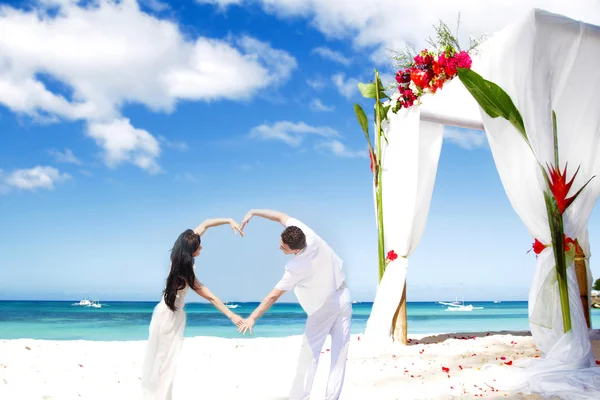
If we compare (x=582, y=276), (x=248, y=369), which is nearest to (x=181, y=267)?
(x=248, y=369)

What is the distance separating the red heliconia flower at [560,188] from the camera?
452 centimetres

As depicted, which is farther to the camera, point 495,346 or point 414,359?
point 495,346

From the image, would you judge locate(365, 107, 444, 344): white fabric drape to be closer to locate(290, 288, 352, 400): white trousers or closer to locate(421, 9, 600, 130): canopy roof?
locate(421, 9, 600, 130): canopy roof

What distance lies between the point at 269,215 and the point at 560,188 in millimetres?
2397

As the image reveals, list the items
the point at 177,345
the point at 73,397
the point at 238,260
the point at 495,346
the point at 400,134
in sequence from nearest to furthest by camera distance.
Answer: the point at 177,345 < the point at 73,397 < the point at 238,260 < the point at 495,346 < the point at 400,134

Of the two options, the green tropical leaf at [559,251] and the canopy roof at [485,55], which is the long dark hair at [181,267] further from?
the canopy roof at [485,55]

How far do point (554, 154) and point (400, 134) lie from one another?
84.9 inches

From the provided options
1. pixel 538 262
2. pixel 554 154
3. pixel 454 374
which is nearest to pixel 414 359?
pixel 454 374

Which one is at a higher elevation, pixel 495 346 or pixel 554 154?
pixel 554 154

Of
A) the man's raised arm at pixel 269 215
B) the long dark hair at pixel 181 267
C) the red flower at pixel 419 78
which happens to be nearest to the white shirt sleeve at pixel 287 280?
the man's raised arm at pixel 269 215

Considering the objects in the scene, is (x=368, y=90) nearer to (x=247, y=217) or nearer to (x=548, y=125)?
(x=548, y=125)

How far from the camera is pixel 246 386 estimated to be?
4.82 metres

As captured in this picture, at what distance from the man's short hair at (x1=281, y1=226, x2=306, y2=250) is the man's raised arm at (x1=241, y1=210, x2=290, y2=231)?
35 centimetres

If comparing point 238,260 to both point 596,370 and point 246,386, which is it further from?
point 596,370
